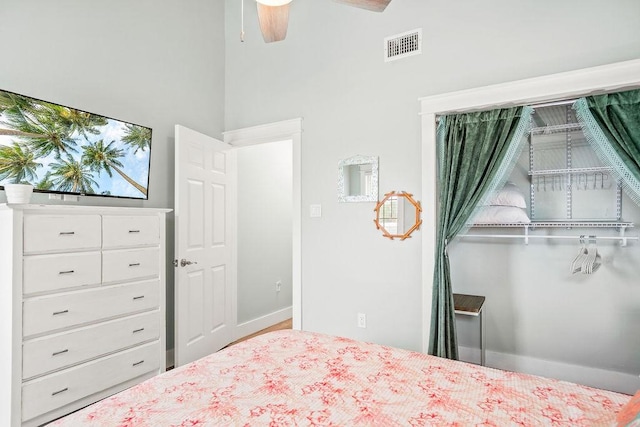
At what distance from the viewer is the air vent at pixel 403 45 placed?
2.85 m

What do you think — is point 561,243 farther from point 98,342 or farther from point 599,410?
point 98,342

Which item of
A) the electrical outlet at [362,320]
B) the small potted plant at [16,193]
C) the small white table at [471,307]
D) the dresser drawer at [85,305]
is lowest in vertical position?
the electrical outlet at [362,320]

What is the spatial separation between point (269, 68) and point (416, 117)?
A: 161 cm

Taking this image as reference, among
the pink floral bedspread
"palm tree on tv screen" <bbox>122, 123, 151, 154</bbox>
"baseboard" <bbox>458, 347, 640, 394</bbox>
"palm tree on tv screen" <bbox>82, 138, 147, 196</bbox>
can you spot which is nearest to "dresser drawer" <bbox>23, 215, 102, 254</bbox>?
"palm tree on tv screen" <bbox>82, 138, 147, 196</bbox>

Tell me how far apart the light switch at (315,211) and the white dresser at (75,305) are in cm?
126

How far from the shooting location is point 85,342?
2.28 m

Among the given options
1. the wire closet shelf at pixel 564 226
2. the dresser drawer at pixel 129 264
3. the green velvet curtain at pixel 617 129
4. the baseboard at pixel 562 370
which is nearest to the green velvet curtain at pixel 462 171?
the wire closet shelf at pixel 564 226

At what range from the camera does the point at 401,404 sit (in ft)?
4.07

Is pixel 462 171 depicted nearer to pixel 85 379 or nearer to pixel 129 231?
pixel 129 231

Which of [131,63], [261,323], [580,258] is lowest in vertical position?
[261,323]

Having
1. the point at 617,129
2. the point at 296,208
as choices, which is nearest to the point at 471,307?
the point at 617,129

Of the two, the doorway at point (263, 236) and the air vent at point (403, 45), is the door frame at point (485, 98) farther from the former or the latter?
the doorway at point (263, 236)

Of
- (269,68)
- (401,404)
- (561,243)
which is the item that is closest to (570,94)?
(561,243)

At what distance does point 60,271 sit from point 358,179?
85.9 inches
